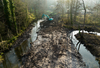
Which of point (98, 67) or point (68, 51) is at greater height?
point (68, 51)

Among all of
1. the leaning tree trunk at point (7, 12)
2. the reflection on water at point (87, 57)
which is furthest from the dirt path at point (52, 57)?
the leaning tree trunk at point (7, 12)

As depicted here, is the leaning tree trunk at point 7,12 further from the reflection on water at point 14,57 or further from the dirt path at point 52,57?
the dirt path at point 52,57

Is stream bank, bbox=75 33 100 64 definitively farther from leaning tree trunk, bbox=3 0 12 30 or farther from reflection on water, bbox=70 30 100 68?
leaning tree trunk, bbox=3 0 12 30

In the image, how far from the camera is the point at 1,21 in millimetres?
16938

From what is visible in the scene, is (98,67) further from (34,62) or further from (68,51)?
(34,62)

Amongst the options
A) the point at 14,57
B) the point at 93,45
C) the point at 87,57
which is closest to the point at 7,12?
the point at 14,57

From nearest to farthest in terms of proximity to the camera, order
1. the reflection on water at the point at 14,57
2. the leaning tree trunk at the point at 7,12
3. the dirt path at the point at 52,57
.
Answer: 1. the dirt path at the point at 52,57
2. the reflection on water at the point at 14,57
3. the leaning tree trunk at the point at 7,12

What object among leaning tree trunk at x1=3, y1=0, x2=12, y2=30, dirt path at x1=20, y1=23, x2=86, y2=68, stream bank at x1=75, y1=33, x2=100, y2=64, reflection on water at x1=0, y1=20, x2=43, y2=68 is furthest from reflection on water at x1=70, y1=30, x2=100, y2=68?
leaning tree trunk at x1=3, y1=0, x2=12, y2=30

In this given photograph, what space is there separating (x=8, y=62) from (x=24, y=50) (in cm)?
353

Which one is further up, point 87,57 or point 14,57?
point 14,57

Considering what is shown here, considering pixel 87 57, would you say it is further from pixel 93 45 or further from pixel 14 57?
pixel 14 57

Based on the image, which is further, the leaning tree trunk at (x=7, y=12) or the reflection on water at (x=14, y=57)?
the leaning tree trunk at (x=7, y=12)

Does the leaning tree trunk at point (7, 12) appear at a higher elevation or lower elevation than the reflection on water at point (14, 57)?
higher

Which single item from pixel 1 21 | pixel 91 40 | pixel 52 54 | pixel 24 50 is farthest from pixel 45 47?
pixel 1 21
